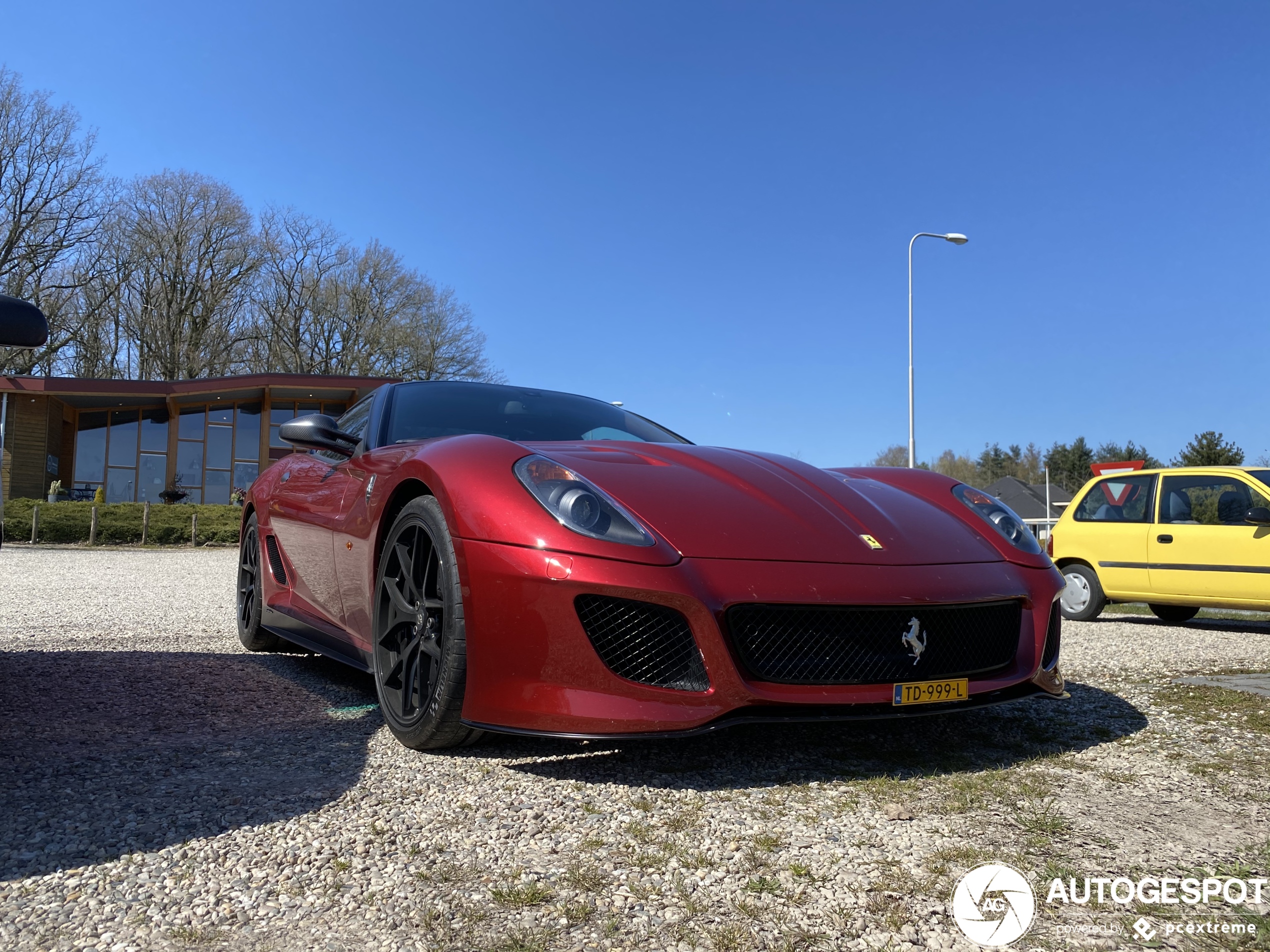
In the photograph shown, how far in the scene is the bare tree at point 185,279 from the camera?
35.8 m

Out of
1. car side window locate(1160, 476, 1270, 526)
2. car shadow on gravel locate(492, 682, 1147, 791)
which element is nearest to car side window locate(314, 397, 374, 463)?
car shadow on gravel locate(492, 682, 1147, 791)

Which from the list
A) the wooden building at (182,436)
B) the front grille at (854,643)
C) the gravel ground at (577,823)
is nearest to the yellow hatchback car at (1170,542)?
the gravel ground at (577,823)

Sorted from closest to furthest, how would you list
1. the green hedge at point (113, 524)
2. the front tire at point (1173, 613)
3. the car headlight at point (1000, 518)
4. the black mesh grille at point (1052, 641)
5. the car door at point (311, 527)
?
the black mesh grille at point (1052, 641) → the car headlight at point (1000, 518) → the car door at point (311, 527) → the front tire at point (1173, 613) → the green hedge at point (113, 524)

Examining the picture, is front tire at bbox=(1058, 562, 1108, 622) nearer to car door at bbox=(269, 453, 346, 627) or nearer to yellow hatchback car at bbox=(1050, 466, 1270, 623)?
yellow hatchback car at bbox=(1050, 466, 1270, 623)

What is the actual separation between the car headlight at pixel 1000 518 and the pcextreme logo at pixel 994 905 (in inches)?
58.4

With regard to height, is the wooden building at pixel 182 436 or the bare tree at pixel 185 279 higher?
the bare tree at pixel 185 279

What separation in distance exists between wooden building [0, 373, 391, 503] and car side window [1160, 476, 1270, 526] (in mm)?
23663

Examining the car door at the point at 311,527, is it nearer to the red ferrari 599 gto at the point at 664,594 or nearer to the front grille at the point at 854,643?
the red ferrari 599 gto at the point at 664,594

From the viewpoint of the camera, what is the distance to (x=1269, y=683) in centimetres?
425

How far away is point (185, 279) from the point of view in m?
36.2

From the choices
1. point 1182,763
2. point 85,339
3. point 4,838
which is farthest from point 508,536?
point 85,339

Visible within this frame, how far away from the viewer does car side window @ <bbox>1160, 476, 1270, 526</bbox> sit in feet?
26.0

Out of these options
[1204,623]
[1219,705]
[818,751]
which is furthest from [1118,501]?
[818,751]

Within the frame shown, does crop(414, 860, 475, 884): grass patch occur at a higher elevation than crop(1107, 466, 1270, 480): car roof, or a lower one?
lower
